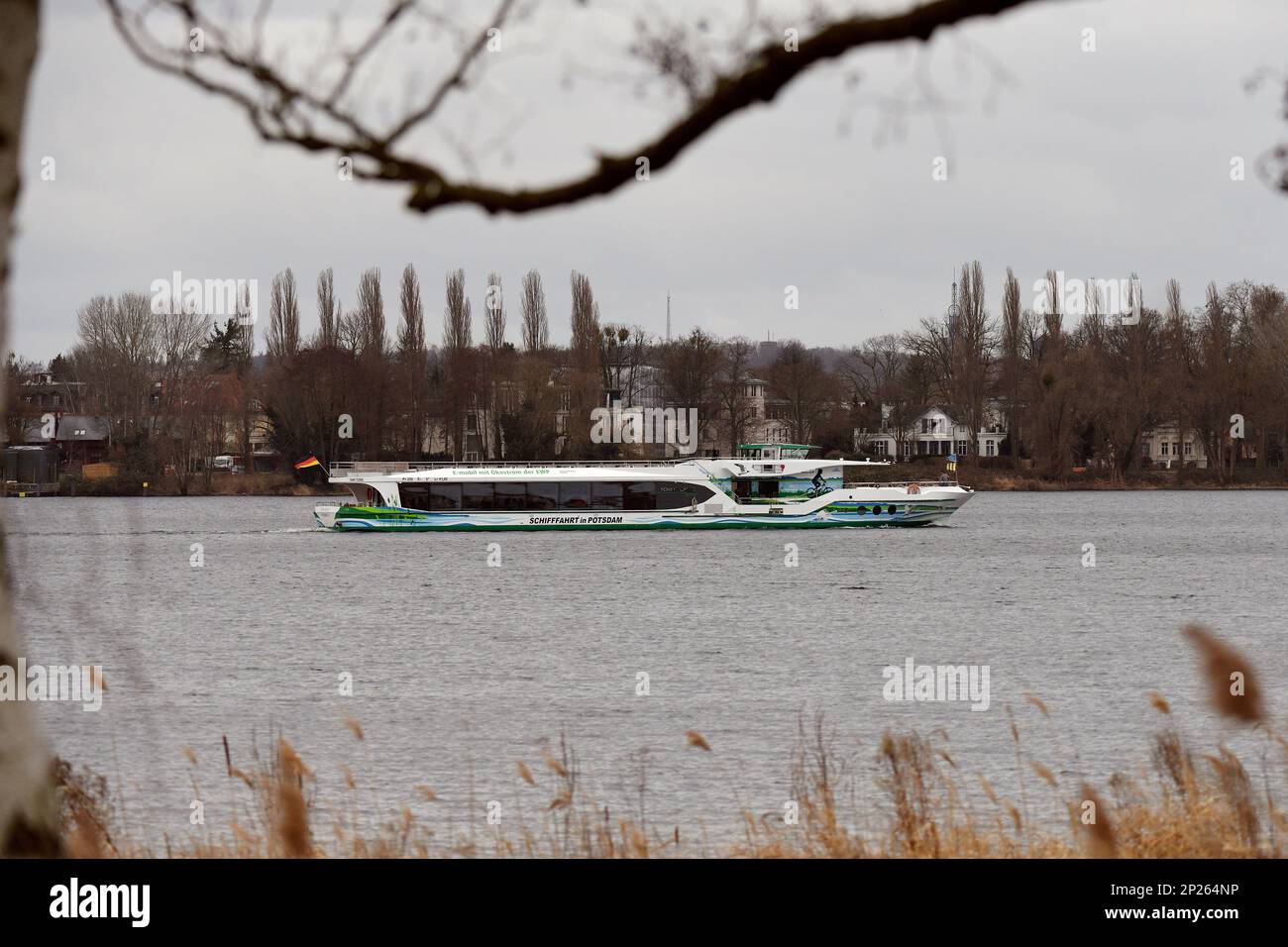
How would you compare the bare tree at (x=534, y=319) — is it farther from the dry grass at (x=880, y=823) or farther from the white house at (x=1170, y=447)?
the dry grass at (x=880, y=823)

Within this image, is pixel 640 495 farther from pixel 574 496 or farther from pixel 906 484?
pixel 906 484

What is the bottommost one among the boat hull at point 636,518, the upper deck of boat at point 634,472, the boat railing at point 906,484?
the boat hull at point 636,518

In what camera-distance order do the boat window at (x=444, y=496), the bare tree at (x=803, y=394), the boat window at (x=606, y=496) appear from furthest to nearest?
the bare tree at (x=803, y=394) < the boat window at (x=606, y=496) < the boat window at (x=444, y=496)

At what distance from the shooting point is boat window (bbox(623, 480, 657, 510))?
77.1 m

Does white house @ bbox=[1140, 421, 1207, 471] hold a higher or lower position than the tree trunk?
lower

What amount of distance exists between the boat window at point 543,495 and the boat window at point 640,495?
338cm

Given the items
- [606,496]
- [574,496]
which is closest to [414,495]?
[574,496]

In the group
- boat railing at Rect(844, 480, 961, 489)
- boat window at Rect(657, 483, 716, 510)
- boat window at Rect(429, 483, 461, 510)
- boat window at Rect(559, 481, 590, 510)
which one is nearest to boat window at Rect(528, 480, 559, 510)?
boat window at Rect(559, 481, 590, 510)

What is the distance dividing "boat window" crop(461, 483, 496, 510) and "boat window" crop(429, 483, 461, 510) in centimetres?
28

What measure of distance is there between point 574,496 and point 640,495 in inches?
125

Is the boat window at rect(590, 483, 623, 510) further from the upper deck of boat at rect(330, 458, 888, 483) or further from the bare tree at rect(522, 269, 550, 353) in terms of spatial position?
the bare tree at rect(522, 269, 550, 353)

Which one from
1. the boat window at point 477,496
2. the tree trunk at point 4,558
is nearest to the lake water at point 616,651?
the tree trunk at point 4,558

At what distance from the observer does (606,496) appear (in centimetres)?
7725

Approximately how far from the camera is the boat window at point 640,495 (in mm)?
77125
